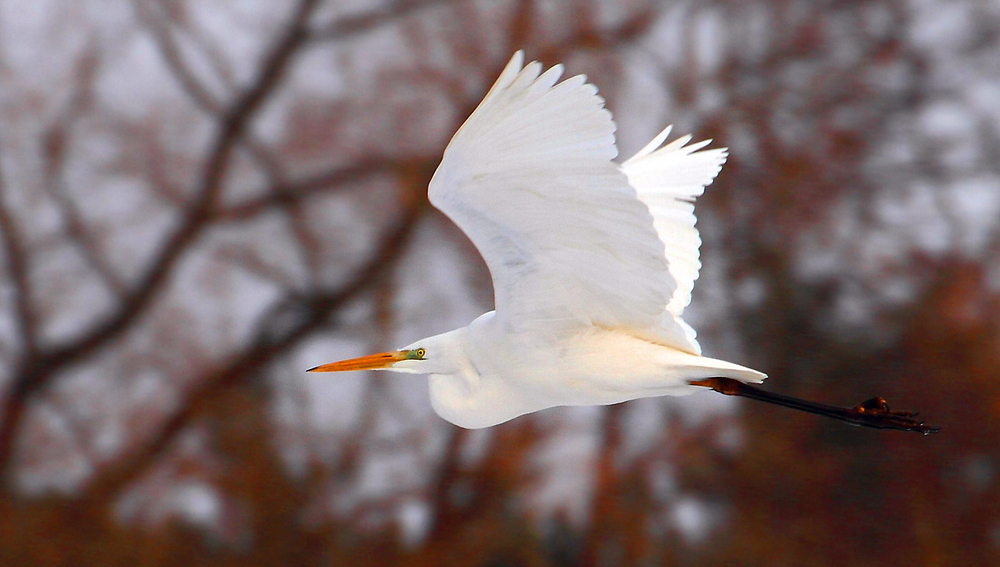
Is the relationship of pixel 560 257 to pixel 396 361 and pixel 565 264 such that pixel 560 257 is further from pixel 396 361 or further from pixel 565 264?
pixel 396 361

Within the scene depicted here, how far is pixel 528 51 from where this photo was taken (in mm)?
3041

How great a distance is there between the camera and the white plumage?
1.03 metres

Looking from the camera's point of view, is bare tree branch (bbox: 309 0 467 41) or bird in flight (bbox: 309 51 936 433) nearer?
bird in flight (bbox: 309 51 936 433)

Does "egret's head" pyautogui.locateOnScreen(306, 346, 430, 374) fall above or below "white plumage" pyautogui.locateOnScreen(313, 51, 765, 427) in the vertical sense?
below

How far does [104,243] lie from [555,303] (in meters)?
2.11

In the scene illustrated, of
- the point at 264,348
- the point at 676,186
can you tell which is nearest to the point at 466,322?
the point at 264,348

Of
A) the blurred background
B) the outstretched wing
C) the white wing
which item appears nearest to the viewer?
the outstretched wing

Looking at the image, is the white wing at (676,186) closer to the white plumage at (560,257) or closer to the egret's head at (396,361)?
the white plumage at (560,257)

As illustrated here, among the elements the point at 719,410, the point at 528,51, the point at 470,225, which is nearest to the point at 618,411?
the point at 719,410

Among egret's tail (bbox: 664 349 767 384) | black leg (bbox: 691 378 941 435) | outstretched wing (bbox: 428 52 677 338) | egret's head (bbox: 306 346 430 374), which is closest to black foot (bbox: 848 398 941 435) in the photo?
black leg (bbox: 691 378 941 435)

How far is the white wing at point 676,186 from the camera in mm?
1501

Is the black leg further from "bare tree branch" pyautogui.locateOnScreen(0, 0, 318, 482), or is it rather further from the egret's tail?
"bare tree branch" pyautogui.locateOnScreen(0, 0, 318, 482)

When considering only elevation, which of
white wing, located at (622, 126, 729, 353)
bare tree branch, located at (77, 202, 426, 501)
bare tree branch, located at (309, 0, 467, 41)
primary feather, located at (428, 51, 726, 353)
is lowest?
bare tree branch, located at (77, 202, 426, 501)

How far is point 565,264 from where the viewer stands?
3.99ft
